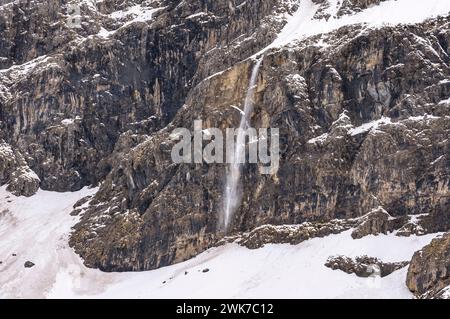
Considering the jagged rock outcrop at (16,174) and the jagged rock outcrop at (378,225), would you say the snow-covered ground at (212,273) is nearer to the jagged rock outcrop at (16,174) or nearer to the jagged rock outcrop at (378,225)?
the jagged rock outcrop at (378,225)

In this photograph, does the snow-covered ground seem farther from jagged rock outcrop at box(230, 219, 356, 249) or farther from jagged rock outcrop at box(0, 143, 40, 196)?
jagged rock outcrop at box(0, 143, 40, 196)

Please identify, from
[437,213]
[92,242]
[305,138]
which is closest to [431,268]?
[437,213]

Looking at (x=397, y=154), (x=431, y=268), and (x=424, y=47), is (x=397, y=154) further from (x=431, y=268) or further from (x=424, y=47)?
(x=431, y=268)

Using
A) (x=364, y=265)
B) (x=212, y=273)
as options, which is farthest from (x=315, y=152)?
(x=212, y=273)

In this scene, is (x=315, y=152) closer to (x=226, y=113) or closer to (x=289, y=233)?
(x=289, y=233)

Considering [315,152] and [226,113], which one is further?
[226,113]

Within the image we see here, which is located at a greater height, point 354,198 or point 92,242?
point 354,198

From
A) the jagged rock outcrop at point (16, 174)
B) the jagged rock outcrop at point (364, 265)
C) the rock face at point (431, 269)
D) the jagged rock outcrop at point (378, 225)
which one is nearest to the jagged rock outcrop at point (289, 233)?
the jagged rock outcrop at point (378, 225)
